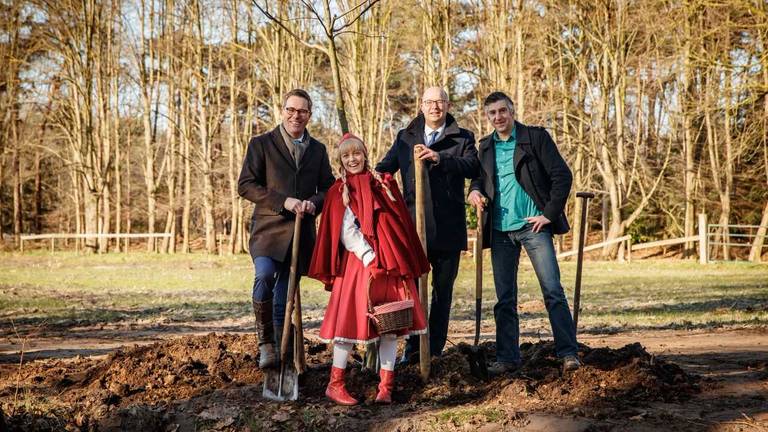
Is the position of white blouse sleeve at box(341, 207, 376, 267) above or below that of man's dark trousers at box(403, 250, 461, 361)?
above

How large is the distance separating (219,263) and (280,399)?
22.0m

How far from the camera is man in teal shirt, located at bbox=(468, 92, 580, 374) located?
5914 mm

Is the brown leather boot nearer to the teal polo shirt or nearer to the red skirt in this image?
the red skirt

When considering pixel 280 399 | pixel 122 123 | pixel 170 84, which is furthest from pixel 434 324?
pixel 122 123

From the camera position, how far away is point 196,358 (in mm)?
6750

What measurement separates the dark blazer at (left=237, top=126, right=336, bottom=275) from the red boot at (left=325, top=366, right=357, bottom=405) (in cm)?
92

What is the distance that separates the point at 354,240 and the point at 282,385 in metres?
1.16

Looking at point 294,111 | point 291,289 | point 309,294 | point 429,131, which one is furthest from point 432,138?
point 309,294

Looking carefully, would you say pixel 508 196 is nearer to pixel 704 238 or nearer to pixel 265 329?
pixel 265 329

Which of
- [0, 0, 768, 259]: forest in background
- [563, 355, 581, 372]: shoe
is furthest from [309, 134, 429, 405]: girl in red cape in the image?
[0, 0, 768, 259]: forest in background

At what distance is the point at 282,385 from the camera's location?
5.68 m

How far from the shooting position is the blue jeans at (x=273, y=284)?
19.5 feet

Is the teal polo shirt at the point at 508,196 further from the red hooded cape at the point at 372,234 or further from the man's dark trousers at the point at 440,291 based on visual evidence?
the red hooded cape at the point at 372,234

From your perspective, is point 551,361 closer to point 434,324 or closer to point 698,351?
point 434,324
